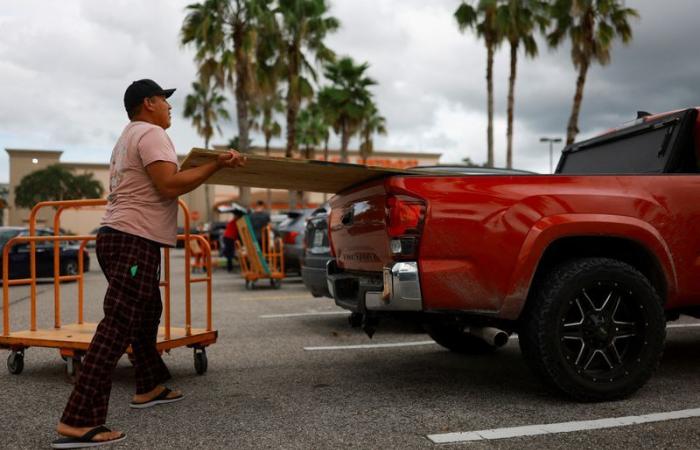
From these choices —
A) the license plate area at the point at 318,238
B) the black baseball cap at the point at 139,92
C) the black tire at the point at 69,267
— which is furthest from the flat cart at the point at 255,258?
the black baseball cap at the point at 139,92

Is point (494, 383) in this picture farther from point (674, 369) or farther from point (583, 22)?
point (583, 22)

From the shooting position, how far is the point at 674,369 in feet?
16.3

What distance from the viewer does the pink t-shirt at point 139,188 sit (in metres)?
3.64

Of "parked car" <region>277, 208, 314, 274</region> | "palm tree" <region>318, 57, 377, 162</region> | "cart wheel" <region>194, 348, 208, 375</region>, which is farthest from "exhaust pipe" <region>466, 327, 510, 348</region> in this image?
"palm tree" <region>318, 57, 377, 162</region>

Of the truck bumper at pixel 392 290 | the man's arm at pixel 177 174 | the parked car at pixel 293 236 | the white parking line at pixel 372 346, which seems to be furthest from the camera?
the parked car at pixel 293 236

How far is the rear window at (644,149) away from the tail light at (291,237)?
280 inches

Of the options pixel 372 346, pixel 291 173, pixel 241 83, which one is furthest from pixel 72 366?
pixel 241 83

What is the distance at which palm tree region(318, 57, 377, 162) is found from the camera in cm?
3108

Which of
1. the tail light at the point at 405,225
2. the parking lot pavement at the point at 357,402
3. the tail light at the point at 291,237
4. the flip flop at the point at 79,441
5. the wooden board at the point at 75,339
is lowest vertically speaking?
the parking lot pavement at the point at 357,402

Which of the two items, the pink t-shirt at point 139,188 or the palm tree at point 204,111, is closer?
the pink t-shirt at point 139,188

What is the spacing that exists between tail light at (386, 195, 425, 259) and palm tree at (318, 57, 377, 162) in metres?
27.7

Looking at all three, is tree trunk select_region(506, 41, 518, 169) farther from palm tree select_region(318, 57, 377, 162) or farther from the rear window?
the rear window

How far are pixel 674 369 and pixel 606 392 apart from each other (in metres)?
1.33

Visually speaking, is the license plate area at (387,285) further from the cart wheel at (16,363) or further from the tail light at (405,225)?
the cart wheel at (16,363)
